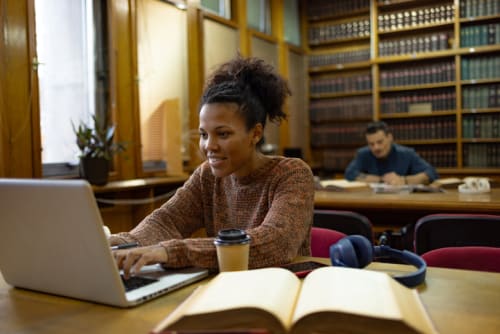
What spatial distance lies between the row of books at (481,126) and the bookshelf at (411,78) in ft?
0.03

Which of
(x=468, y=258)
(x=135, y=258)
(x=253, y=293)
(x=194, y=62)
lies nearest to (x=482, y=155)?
(x=194, y=62)

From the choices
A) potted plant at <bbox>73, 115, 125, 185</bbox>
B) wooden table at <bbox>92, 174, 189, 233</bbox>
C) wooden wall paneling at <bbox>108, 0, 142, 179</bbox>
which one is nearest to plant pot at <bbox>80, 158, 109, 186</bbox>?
potted plant at <bbox>73, 115, 125, 185</bbox>

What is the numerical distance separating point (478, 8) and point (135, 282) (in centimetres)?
535

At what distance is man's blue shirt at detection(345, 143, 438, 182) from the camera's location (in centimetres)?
385

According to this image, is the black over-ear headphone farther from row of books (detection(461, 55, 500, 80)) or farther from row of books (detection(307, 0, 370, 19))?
row of books (detection(307, 0, 370, 19))

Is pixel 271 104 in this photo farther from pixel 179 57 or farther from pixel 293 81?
pixel 293 81

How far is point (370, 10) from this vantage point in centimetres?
581

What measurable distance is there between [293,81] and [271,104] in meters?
4.54

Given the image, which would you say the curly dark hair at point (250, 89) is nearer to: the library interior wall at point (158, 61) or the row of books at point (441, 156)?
the library interior wall at point (158, 61)

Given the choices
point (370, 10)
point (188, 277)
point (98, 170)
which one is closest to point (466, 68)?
point (370, 10)

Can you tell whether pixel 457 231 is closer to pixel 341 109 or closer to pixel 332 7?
pixel 341 109

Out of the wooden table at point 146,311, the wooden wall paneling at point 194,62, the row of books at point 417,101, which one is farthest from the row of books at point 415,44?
the wooden table at point 146,311

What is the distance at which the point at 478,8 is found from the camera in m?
5.25

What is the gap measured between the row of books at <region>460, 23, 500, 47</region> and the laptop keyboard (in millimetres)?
5232
